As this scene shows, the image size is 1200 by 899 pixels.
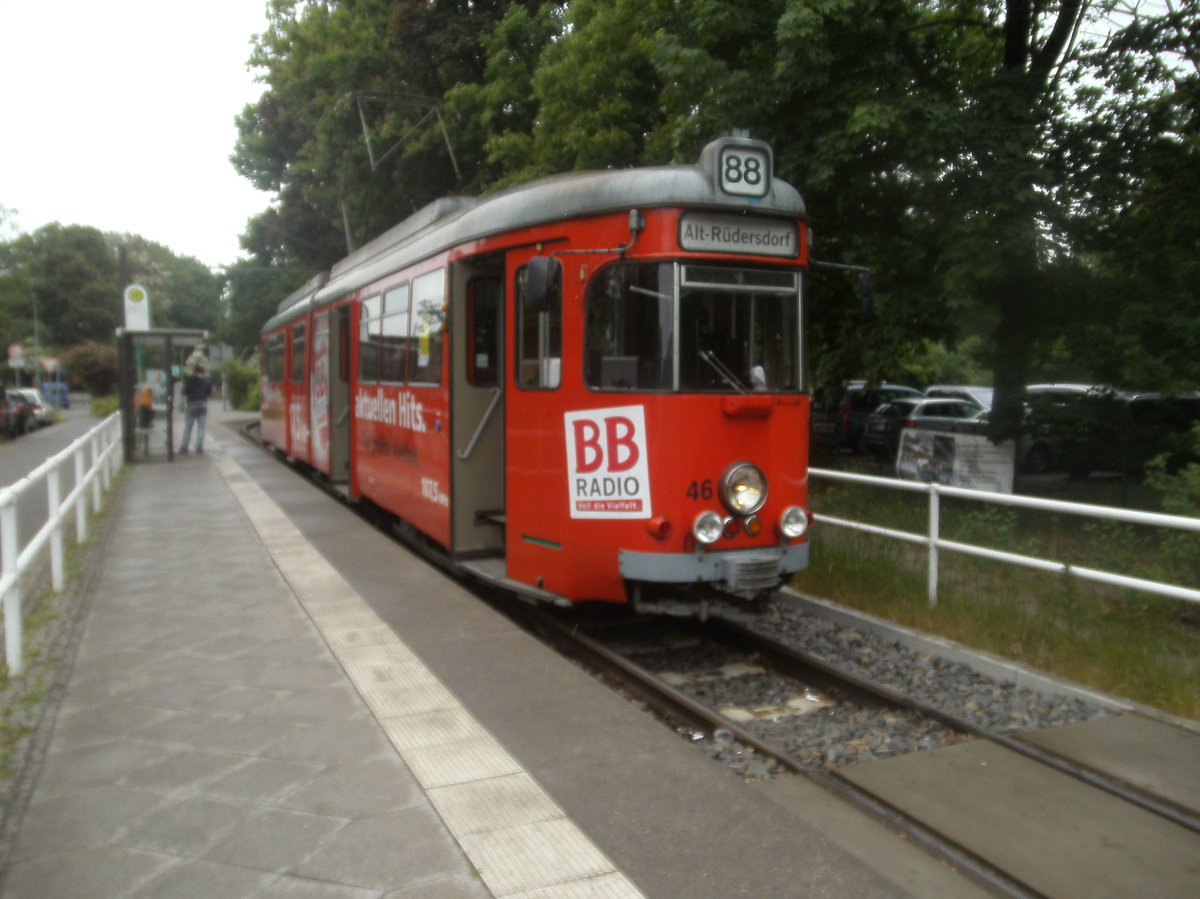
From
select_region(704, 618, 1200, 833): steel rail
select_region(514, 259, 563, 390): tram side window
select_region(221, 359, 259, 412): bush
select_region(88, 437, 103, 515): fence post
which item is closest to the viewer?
select_region(704, 618, 1200, 833): steel rail

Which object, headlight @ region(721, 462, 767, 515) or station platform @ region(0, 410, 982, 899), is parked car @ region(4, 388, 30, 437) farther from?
headlight @ region(721, 462, 767, 515)

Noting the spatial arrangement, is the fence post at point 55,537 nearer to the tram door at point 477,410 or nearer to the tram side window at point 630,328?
the tram door at point 477,410

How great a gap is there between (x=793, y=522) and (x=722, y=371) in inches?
42.4

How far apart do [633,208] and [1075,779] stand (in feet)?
12.8

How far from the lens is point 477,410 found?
8258 millimetres

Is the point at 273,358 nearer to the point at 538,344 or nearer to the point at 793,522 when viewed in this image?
the point at 538,344

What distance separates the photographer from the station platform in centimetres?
362

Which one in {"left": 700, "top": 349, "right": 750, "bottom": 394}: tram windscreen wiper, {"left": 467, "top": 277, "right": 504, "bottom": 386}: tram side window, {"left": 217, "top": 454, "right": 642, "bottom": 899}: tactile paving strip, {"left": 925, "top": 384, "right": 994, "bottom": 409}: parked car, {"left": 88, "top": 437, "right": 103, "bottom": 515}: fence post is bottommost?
{"left": 217, "top": 454, "right": 642, "bottom": 899}: tactile paving strip

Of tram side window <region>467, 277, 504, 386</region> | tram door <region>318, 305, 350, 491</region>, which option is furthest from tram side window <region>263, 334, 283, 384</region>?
tram side window <region>467, 277, 504, 386</region>

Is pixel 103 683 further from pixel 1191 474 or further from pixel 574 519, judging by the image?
pixel 1191 474

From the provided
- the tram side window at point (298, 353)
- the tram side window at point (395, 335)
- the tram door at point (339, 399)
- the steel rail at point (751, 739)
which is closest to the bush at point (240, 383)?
the tram side window at point (298, 353)

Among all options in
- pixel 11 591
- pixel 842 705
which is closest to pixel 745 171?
pixel 842 705

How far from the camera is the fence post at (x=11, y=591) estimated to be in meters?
5.53

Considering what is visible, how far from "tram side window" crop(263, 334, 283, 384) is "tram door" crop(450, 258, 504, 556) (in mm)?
12130
